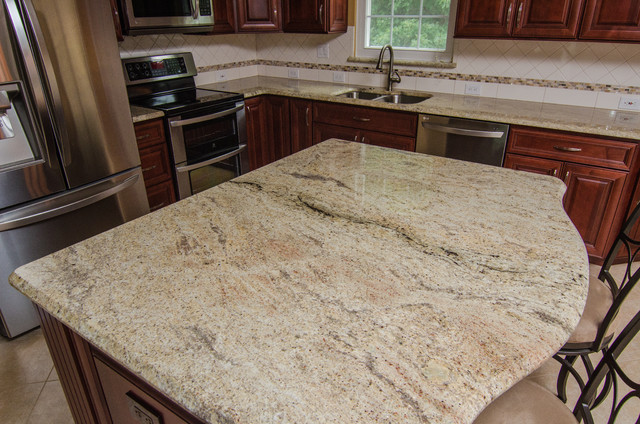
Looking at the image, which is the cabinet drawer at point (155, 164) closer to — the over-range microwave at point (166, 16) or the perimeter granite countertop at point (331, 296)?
the over-range microwave at point (166, 16)

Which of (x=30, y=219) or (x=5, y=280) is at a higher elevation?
(x=30, y=219)

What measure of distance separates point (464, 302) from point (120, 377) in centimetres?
79

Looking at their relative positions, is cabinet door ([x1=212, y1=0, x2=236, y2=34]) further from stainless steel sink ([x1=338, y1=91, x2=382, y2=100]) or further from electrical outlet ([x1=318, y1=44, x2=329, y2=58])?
stainless steel sink ([x1=338, y1=91, x2=382, y2=100])

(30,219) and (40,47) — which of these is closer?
(40,47)

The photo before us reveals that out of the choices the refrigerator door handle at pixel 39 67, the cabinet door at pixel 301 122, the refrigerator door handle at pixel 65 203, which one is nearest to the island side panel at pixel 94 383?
the refrigerator door handle at pixel 65 203

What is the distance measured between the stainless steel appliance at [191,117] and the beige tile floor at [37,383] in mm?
1304

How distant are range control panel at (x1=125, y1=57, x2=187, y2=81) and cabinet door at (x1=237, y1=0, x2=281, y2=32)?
1.83 feet

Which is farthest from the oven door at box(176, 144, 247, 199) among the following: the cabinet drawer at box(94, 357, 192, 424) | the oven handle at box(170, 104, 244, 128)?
the cabinet drawer at box(94, 357, 192, 424)

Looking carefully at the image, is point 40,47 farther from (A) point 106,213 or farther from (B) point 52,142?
(A) point 106,213

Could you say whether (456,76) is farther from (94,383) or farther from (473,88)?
(94,383)

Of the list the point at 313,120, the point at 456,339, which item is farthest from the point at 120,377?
the point at 313,120

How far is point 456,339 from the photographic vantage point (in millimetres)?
812

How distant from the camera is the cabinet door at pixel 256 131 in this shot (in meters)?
3.46

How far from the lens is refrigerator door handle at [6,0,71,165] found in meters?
1.75
